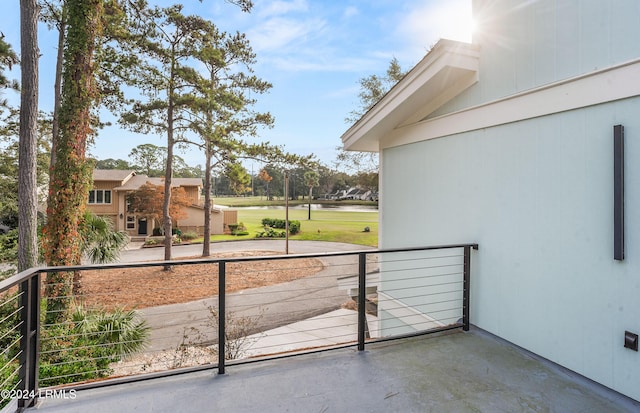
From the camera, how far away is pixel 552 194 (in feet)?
9.87

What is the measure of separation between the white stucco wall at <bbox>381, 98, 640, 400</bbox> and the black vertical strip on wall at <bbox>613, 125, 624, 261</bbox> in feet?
0.14

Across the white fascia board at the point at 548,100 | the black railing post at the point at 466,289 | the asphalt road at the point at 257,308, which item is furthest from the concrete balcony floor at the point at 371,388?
the asphalt road at the point at 257,308

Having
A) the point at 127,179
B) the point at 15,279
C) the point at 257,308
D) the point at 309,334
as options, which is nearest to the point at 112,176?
the point at 127,179

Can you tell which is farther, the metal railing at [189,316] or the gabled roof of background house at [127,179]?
the gabled roof of background house at [127,179]

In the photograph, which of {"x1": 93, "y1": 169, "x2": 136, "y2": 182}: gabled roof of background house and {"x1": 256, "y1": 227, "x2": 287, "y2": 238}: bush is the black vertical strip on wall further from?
{"x1": 93, "y1": 169, "x2": 136, "y2": 182}: gabled roof of background house

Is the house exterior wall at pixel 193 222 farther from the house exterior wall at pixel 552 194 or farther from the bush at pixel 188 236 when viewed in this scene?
the house exterior wall at pixel 552 194

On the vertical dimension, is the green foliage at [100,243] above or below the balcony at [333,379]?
above

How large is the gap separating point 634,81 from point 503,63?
1.29 metres

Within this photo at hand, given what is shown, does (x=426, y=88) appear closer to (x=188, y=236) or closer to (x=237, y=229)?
(x=188, y=236)

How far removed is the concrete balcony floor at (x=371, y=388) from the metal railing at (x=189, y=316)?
0.16 metres

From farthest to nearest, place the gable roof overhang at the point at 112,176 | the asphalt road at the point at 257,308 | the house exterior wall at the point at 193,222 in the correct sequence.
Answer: the house exterior wall at the point at 193,222, the gable roof overhang at the point at 112,176, the asphalt road at the point at 257,308

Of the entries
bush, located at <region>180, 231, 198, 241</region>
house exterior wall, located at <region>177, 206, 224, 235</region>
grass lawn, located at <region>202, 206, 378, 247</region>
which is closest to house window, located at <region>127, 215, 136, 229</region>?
house exterior wall, located at <region>177, 206, 224, 235</region>

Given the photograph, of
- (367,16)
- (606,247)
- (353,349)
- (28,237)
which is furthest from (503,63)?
(28,237)

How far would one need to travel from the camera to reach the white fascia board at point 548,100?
2459 millimetres
